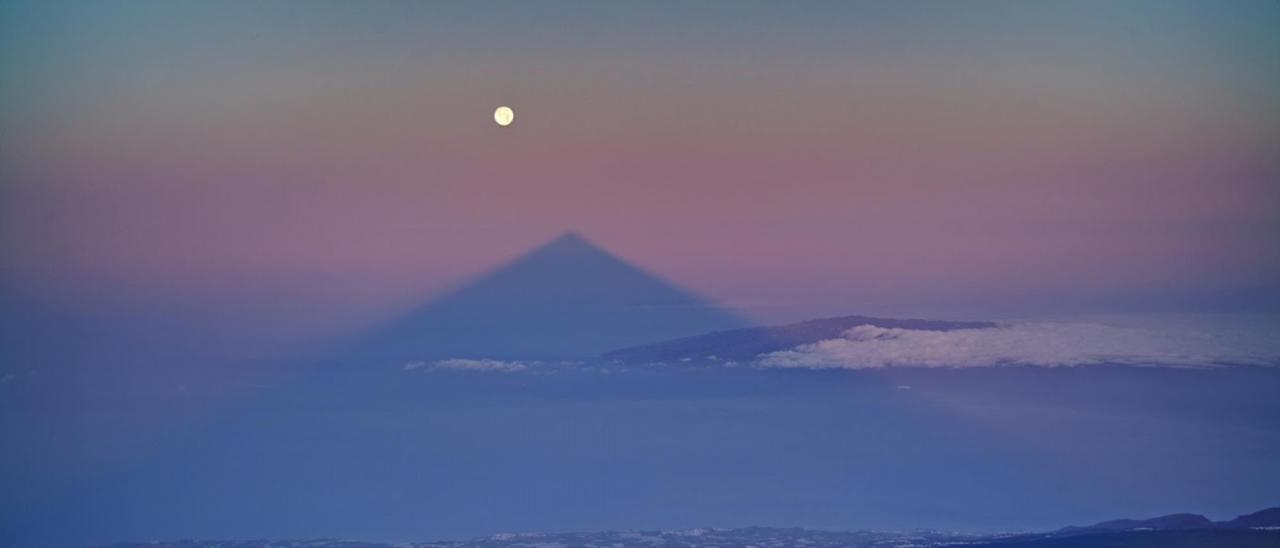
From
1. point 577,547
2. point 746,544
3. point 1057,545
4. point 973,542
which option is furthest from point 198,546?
point 1057,545

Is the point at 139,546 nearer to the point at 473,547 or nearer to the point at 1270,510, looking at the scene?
the point at 473,547

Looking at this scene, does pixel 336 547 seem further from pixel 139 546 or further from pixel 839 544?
pixel 839 544

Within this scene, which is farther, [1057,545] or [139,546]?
[1057,545]

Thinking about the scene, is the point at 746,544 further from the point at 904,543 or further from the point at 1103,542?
the point at 1103,542

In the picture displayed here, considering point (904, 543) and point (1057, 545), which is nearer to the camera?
point (904, 543)

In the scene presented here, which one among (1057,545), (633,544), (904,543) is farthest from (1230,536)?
(633,544)

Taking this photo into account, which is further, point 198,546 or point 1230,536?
Answer: point 1230,536

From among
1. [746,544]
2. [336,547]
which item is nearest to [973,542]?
[746,544]
